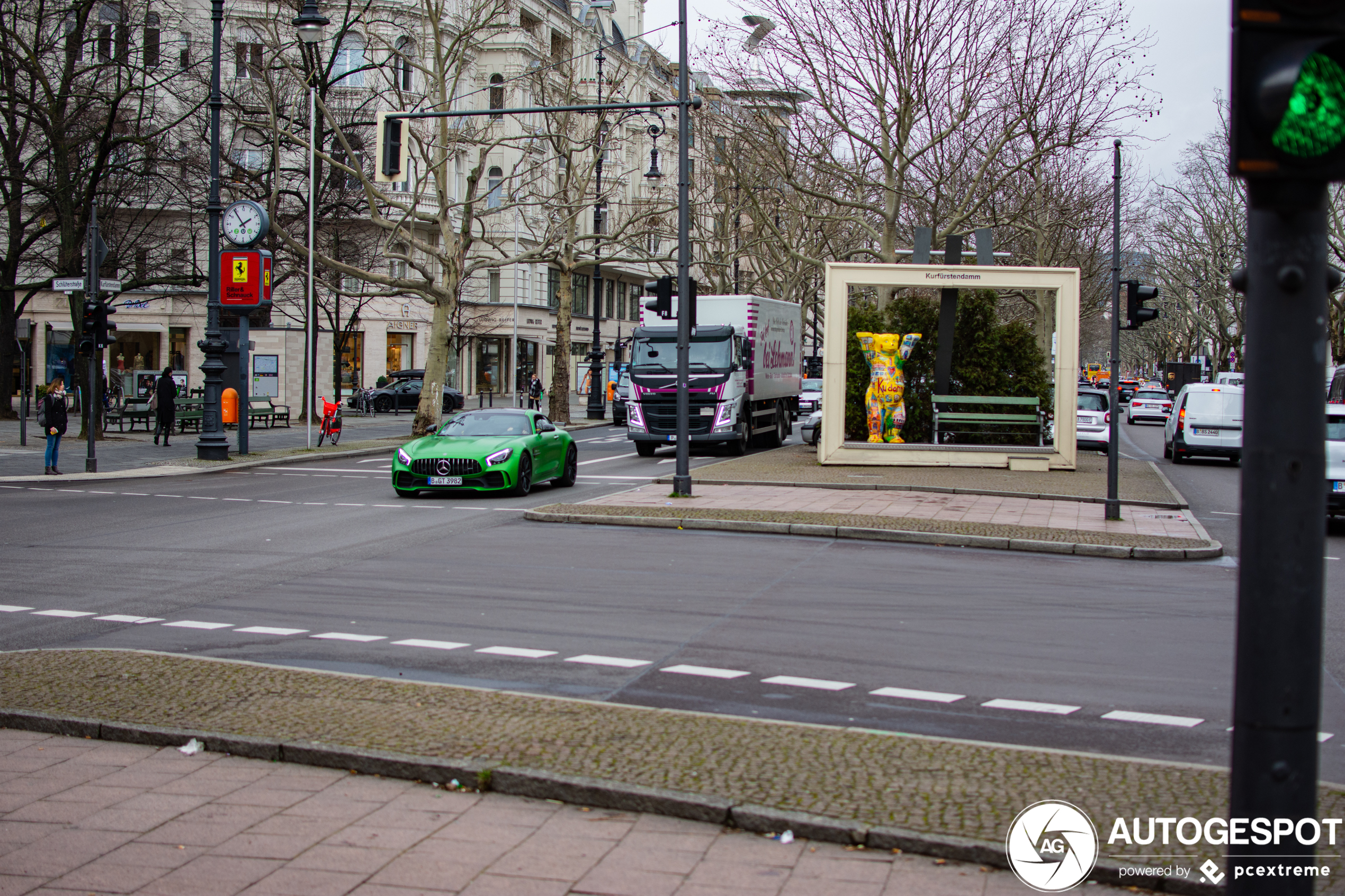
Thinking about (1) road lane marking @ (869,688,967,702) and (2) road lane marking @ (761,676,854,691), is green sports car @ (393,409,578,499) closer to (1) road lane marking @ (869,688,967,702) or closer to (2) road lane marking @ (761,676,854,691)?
(2) road lane marking @ (761,676,854,691)

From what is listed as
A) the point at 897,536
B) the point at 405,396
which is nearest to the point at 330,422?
the point at 897,536

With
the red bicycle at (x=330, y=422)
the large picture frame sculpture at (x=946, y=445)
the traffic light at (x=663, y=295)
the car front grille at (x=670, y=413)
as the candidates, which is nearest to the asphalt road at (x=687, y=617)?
the traffic light at (x=663, y=295)

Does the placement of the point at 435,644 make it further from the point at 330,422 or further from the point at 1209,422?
the point at 1209,422

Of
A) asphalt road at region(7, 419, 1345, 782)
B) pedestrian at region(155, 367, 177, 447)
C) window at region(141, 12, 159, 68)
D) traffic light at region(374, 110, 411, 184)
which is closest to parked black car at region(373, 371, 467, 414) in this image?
window at region(141, 12, 159, 68)

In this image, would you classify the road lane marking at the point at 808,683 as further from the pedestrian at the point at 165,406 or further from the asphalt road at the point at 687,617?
the pedestrian at the point at 165,406

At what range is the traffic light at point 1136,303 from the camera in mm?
16969

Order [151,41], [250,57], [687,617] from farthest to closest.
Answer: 1. [250,57]
2. [151,41]
3. [687,617]

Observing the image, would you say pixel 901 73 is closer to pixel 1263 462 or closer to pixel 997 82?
pixel 997 82

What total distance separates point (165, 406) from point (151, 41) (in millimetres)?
10136

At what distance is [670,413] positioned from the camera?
29.3 metres

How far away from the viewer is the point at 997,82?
32688 mm

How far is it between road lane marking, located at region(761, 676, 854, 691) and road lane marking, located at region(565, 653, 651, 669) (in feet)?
2.66

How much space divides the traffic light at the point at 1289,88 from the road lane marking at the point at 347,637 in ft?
22.5

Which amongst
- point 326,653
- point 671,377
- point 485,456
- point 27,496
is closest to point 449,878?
point 326,653
